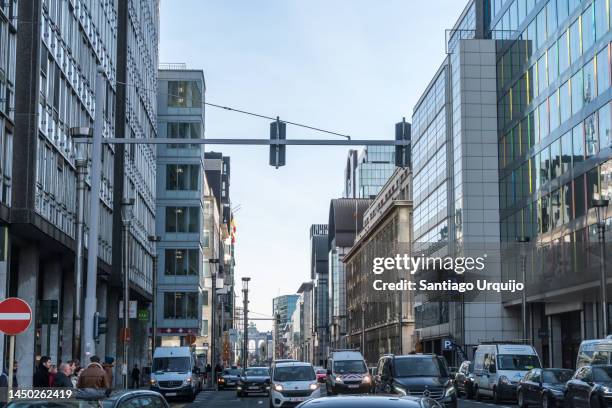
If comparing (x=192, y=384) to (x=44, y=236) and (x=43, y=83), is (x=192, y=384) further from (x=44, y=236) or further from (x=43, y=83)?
(x=43, y=83)

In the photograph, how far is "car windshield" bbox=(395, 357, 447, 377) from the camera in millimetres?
28750

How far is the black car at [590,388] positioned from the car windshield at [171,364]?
70.8ft

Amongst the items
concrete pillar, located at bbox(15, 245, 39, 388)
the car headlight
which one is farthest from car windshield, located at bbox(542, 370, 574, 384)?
concrete pillar, located at bbox(15, 245, 39, 388)

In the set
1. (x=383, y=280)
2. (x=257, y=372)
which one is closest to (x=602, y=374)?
(x=257, y=372)

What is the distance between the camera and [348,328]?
167 m

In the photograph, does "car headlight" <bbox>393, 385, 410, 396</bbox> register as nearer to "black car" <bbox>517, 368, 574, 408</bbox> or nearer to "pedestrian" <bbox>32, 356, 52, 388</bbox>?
"black car" <bbox>517, 368, 574, 408</bbox>

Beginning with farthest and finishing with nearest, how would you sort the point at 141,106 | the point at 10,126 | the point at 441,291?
the point at 441,291
the point at 141,106
the point at 10,126

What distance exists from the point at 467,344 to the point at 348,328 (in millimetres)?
93746

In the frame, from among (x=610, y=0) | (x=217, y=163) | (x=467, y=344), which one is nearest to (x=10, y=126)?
(x=610, y=0)

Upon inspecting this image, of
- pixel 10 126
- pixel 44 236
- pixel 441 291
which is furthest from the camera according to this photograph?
pixel 441 291

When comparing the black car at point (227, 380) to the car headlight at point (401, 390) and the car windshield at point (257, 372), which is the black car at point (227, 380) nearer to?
the car windshield at point (257, 372)

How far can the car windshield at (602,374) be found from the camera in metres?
24.9

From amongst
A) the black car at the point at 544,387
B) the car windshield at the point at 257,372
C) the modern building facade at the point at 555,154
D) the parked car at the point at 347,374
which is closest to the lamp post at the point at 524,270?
the modern building facade at the point at 555,154

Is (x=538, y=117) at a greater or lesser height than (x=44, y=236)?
greater
